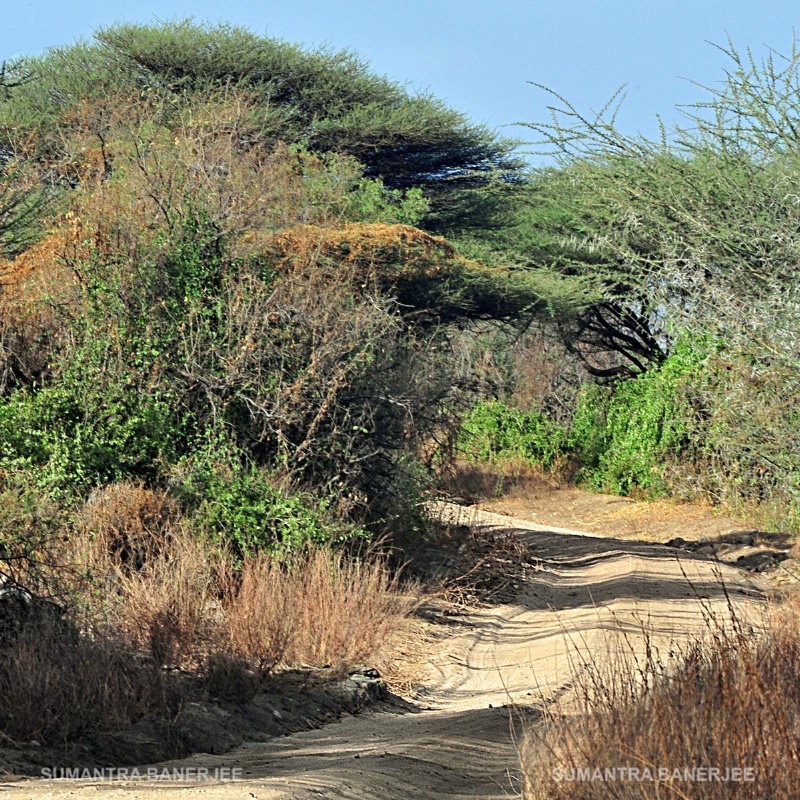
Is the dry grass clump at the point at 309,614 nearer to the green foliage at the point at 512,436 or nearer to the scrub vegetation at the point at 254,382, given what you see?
the scrub vegetation at the point at 254,382

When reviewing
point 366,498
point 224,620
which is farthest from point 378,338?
point 224,620

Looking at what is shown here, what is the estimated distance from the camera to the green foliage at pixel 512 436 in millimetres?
23719

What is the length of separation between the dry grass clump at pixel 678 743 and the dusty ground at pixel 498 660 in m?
0.29

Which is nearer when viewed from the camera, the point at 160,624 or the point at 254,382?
the point at 160,624

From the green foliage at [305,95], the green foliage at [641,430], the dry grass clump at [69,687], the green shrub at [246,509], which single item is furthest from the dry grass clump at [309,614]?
the green foliage at [305,95]

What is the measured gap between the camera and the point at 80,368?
32.8 feet

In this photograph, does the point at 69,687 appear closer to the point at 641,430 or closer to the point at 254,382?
the point at 254,382

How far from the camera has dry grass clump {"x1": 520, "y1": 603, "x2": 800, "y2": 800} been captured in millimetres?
3773

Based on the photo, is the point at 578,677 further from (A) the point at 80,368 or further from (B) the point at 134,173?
(B) the point at 134,173

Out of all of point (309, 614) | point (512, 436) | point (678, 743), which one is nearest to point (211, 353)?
point (309, 614)

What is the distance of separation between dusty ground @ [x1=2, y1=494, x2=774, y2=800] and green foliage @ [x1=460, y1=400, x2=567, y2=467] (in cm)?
522

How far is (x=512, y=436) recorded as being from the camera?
944 inches

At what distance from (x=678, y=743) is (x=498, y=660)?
5366 mm

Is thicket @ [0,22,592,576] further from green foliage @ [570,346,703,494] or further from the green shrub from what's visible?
green foliage @ [570,346,703,494]
